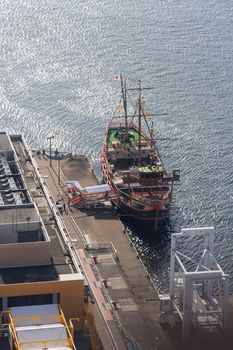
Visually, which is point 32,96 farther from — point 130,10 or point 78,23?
point 130,10

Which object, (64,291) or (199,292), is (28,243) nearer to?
(64,291)

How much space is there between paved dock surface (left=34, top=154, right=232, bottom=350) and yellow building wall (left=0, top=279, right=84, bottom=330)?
714 cm

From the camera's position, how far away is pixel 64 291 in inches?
2904

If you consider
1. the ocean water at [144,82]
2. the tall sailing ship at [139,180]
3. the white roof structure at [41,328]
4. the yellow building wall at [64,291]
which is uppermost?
the ocean water at [144,82]

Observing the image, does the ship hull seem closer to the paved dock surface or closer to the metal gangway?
the paved dock surface

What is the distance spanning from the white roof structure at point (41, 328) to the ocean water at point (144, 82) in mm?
27437

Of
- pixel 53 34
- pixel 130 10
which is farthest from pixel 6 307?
pixel 130 10

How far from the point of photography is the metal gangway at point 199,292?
82312 millimetres

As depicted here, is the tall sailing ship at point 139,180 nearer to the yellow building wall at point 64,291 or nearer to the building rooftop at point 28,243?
the building rooftop at point 28,243

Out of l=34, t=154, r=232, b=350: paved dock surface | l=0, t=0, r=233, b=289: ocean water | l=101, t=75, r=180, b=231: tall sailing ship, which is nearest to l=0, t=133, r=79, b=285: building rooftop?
l=34, t=154, r=232, b=350: paved dock surface

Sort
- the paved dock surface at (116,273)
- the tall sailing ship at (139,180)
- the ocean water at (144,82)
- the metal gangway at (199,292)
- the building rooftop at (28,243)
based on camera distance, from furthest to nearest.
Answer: the ocean water at (144,82) → the tall sailing ship at (139,180) → the paved dock surface at (116,273) → the metal gangway at (199,292) → the building rooftop at (28,243)

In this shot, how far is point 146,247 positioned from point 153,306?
17576mm

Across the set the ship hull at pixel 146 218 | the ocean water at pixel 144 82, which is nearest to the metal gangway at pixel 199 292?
the ocean water at pixel 144 82

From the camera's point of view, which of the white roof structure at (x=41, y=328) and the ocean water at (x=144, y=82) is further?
the ocean water at (x=144, y=82)
